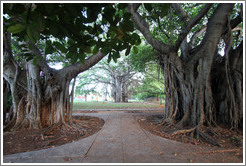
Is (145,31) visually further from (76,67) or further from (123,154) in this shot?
(123,154)

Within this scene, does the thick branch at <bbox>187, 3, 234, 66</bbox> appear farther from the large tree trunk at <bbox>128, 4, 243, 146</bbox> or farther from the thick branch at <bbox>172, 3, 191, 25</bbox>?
the thick branch at <bbox>172, 3, 191, 25</bbox>

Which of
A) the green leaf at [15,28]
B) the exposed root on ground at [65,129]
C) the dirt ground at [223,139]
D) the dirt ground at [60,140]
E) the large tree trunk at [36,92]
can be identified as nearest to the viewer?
the green leaf at [15,28]

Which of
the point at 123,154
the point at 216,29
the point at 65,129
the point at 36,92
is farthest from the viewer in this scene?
the point at 216,29

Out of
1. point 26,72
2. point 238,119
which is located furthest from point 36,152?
point 238,119

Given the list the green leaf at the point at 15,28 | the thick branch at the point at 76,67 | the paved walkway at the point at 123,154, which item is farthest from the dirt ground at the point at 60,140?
the green leaf at the point at 15,28

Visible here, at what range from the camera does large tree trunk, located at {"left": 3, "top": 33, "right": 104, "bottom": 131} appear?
134 inches

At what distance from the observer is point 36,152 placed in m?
2.04

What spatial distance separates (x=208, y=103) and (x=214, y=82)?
1.10 metres

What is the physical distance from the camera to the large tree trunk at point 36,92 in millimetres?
3408

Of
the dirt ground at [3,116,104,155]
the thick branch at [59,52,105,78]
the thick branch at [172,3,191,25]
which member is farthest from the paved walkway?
the thick branch at [172,3,191,25]

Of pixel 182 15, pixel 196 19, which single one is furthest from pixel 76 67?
pixel 182 15

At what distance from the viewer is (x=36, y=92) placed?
351 centimetres

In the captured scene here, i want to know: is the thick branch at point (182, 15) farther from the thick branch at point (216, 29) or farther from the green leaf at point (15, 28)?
the green leaf at point (15, 28)

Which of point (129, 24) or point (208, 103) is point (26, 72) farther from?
point (208, 103)
